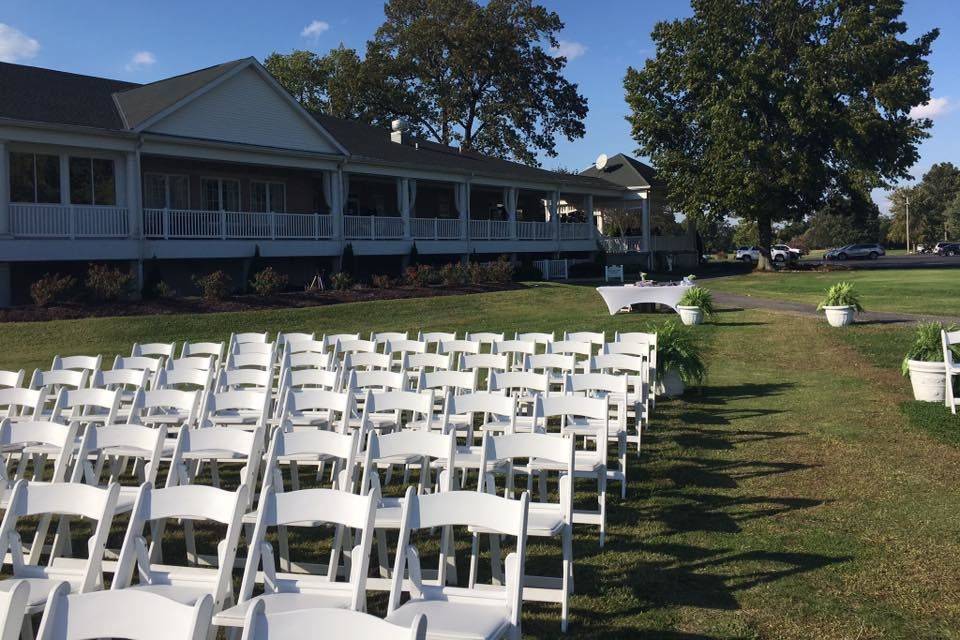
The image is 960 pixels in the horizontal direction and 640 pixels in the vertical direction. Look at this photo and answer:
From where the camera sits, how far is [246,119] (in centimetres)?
2547

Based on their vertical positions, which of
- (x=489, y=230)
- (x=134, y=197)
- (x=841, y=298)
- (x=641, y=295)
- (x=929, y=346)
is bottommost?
(x=929, y=346)

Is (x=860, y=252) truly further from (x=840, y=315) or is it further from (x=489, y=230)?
(x=840, y=315)

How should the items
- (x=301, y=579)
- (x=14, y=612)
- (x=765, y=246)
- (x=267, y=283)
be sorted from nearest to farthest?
(x=14, y=612) < (x=301, y=579) < (x=267, y=283) < (x=765, y=246)

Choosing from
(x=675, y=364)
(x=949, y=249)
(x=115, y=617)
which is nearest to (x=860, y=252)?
(x=949, y=249)

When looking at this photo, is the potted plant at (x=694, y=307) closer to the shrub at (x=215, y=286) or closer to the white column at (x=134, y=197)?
the shrub at (x=215, y=286)

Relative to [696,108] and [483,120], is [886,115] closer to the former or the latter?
[696,108]

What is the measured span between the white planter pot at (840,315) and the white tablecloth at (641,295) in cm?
364

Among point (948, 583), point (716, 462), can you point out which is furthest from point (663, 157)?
point (948, 583)

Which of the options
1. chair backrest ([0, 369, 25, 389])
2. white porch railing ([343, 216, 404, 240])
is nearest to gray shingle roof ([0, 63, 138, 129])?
white porch railing ([343, 216, 404, 240])

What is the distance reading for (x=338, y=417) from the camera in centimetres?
874

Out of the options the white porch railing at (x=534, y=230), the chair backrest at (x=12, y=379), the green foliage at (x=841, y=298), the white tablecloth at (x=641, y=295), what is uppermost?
the white porch railing at (x=534, y=230)

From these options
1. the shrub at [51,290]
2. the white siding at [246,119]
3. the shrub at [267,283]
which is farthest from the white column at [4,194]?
the shrub at [267,283]

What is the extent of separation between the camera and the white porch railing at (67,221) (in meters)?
20.3

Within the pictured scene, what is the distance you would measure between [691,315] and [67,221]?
15377 mm
